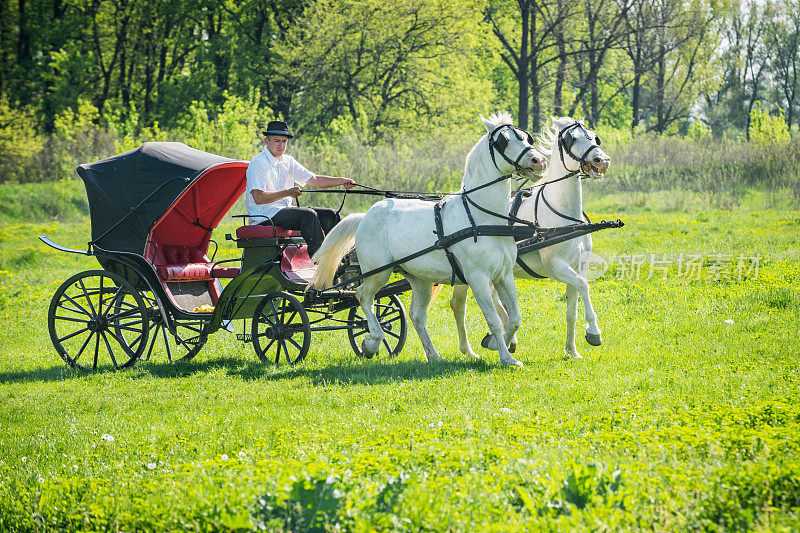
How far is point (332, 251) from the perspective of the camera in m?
8.91

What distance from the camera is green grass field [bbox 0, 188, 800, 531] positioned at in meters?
4.21

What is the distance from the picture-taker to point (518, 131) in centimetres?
789

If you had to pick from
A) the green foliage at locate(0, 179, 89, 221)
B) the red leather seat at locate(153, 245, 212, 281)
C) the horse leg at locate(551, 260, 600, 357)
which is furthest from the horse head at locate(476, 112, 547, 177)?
the green foliage at locate(0, 179, 89, 221)

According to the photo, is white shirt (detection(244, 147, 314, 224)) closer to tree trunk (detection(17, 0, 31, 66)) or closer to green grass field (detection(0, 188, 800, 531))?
green grass field (detection(0, 188, 800, 531))

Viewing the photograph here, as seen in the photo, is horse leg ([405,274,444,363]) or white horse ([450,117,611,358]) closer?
white horse ([450,117,611,358])

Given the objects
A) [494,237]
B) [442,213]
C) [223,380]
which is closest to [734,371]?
[494,237]

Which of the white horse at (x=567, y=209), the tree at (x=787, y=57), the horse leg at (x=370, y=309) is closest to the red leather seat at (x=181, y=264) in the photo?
the horse leg at (x=370, y=309)

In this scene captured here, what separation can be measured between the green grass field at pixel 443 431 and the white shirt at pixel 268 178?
183 centimetres

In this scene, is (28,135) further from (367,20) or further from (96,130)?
(367,20)

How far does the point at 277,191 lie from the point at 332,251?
918 mm

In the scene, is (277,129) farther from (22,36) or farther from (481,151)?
(22,36)

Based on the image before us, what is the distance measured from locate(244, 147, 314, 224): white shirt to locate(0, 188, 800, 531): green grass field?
183 centimetres

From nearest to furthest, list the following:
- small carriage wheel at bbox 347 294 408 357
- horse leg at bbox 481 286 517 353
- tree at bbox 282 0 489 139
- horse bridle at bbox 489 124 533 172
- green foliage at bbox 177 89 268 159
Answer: horse bridle at bbox 489 124 533 172 < horse leg at bbox 481 286 517 353 < small carriage wheel at bbox 347 294 408 357 < green foliage at bbox 177 89 268 159 < tree at bbox 282 0 489 139

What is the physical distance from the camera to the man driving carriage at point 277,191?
9141mm
